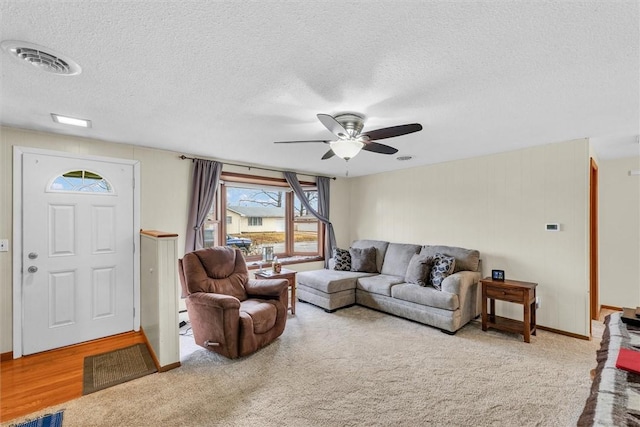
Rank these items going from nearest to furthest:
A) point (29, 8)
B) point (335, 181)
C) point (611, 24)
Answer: point (29, 8)
point (611, 24)
point (335, 181)

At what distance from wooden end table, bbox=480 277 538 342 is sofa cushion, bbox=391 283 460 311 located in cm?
44

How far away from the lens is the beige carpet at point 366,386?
2100mm

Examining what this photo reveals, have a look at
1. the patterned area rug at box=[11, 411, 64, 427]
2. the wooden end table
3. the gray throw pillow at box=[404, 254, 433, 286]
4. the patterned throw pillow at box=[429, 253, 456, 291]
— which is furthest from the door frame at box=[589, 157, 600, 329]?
the patterned area rug at box=[11, 411, 64, 427]

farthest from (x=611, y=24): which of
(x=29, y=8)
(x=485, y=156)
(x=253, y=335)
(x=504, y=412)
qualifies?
(x=253, y=335)

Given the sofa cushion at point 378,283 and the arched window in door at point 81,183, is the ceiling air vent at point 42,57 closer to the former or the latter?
the arched window in door at point 81,183

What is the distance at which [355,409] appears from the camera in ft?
7.18

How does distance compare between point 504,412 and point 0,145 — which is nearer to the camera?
point 504,412

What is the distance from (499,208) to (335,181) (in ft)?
10.1

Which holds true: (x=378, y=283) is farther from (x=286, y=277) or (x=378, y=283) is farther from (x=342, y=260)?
(x=286, y=277)

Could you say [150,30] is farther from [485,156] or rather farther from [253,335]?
[485,156]

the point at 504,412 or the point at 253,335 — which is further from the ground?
the point at 253,335

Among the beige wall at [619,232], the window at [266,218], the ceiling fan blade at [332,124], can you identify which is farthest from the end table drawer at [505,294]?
the window at [266,218]

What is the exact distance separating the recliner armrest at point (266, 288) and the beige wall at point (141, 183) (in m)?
1.30

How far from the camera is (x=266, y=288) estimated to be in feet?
11.6
